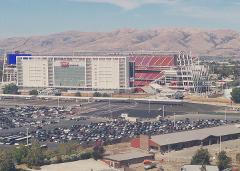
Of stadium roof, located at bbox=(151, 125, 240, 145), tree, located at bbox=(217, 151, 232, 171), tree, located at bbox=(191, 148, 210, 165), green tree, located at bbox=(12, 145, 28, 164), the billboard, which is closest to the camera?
tree, located at bbox=(217, 151, 232, 171)

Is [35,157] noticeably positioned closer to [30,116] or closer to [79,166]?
[79,166]

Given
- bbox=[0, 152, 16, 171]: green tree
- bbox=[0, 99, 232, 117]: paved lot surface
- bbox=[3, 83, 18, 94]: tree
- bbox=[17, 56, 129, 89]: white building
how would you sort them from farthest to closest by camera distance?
bbox=[3, 83, 18, 94]: tree < bbox=[17, 56, 129, 89]: white building < bbox=[0, 99, 232, 117]: paved lot surface < bbox=[0, 152, 16, 171]: green tree

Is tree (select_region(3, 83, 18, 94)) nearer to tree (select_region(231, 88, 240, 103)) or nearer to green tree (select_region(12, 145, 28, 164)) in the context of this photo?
tree (select_region(231, 88, 240, 103))

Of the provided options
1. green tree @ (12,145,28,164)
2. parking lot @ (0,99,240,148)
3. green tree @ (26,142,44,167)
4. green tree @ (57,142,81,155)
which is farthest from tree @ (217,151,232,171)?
green tree @ (12,145,28,164)

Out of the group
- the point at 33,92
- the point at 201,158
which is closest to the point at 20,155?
the point at 201,158

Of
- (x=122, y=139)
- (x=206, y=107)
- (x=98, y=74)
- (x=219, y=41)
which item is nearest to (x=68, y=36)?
(x=219, y=41)

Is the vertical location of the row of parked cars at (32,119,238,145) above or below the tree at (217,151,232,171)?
above

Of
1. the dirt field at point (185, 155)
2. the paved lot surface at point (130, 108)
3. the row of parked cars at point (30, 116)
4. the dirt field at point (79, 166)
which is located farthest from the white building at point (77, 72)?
the dirt field at point (79, 166)
